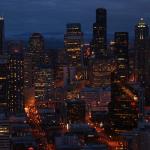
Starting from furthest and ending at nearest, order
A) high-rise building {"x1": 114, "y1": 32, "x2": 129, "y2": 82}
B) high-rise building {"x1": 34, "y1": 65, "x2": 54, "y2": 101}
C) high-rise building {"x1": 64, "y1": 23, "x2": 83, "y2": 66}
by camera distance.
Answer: high-rise building {"x1": 64, "y1": 23, "x2": 83, "y2": 66}
high-rise building {"x1": 34, "y1": 65, "x2": 54, "y2": 101}
high-rise building {"x1": 114, "y1": 32, "x2": 129, "y2": 82}

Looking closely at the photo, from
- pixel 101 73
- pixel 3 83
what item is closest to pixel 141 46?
pixel 101 73

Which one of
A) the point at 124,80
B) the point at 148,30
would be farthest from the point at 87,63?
the point at 124,80

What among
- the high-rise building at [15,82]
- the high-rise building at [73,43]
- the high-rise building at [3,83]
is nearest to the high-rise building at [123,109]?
the high-rise building at [15,82]

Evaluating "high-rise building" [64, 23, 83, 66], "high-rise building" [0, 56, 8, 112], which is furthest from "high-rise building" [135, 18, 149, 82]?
"high-rise building" [0, 56, 8, 112]

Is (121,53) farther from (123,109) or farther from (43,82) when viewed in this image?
(123,109)

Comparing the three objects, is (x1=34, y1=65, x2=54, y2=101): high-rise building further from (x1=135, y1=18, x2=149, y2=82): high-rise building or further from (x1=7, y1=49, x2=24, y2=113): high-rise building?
(x1=135, y1=18, x2=149, y2=82): high-rise building

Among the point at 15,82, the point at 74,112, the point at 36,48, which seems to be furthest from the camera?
the point at 36,48
